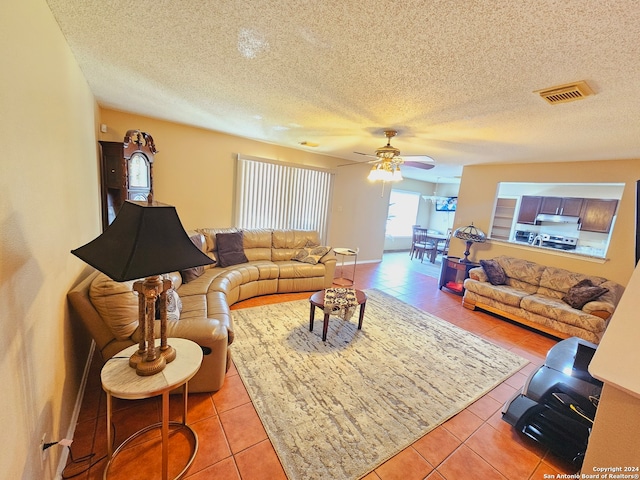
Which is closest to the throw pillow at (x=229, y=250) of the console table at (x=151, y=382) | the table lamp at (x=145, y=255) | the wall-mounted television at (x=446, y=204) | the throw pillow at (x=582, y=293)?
the console table at (x=151, y=382)

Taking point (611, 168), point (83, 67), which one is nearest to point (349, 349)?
point (83, 67)

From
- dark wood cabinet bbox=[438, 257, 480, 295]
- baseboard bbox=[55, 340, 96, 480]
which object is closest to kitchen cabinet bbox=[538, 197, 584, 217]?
dark wood cabinet bbox=[438, 257, 480, 295]

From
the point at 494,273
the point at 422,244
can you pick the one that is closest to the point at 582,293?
the point at 494,273

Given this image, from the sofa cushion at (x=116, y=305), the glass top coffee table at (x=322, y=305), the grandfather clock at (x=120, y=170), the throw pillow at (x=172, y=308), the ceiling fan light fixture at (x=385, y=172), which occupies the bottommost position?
the glass top coffee table at (x=322, y=305)

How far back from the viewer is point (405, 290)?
187 inches

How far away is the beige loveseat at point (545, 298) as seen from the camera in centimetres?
313

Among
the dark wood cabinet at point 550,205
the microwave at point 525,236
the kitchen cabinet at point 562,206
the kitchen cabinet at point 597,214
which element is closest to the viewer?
the kitchen cabinet at point 597,214

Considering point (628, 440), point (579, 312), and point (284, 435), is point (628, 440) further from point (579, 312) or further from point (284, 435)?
point (579, 312)

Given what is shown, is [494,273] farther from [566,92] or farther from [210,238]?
[210,238]

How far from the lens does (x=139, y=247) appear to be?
1.17 m

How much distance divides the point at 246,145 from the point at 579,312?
17.6ft

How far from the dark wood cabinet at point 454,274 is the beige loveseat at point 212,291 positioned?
87.8 inches

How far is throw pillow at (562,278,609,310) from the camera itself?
3.22 m

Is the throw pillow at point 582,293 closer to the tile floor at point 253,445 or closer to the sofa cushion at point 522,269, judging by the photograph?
the sofa cushion at point 522,269
